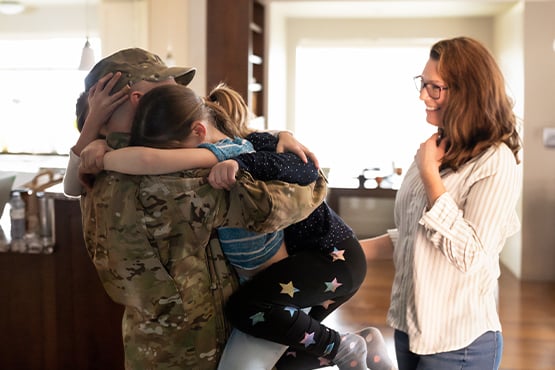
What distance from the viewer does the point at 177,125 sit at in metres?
1.43

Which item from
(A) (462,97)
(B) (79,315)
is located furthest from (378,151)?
(A) (462,97)

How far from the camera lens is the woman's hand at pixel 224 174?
4.47ft

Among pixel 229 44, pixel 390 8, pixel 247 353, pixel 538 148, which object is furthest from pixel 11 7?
pixel 247 353

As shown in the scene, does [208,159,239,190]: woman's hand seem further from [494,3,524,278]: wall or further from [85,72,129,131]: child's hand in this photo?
[494,3,524,278]: wall

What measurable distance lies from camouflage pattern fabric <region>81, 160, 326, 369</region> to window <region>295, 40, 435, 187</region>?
6649 mm

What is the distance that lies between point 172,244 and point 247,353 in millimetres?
298

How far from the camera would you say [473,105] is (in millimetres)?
1762

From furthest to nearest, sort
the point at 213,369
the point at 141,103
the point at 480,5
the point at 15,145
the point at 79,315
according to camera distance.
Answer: the point at 480,5
the point at 15,145
the point at 79,315
the point at 213,369
the point at 141,103

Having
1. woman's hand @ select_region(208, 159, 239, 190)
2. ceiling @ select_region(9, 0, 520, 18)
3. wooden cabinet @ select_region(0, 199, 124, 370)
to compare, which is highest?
ceiling @ select_region(9, 0, 520, 18)

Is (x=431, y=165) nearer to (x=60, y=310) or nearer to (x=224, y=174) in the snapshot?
(x=224, y=174)

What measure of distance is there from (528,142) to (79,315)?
436 centimetres

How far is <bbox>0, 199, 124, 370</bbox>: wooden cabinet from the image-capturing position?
3.35 metres

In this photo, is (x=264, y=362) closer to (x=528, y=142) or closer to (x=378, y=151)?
(x=528, y=142)

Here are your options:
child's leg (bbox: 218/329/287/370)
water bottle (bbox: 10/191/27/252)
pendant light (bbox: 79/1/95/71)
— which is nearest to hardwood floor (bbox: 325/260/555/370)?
water bottle (bbox: 10/191/27/252)
